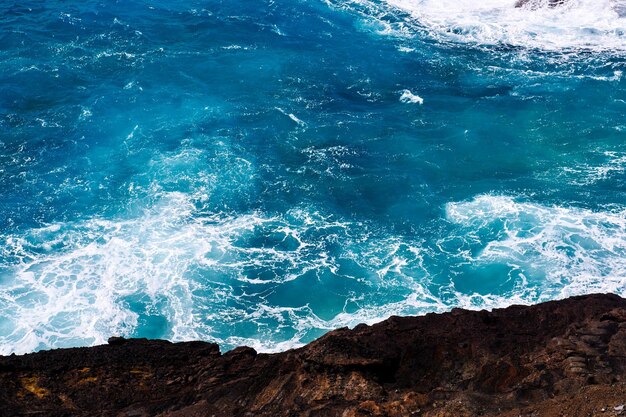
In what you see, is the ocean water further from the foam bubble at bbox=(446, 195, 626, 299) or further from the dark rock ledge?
the dark rock ledge

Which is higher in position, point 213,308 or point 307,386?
point 307,386

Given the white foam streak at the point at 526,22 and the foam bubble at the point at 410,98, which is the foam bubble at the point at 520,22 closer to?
the white foam streak at the point at 526,22

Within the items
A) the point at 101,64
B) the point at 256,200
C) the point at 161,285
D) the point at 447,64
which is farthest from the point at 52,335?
the point at 447,64

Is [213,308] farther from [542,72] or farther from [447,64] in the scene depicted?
[542,72]

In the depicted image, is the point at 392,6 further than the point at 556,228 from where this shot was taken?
Yes

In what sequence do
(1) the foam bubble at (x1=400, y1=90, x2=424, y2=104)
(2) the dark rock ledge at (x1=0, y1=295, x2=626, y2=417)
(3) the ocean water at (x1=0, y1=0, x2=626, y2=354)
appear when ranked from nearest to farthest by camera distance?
(2) the dark rock ledge at (x1=0, y1=295, x2=626, y2=417) → (3) the ocean water at (x1=0, y1=0, x2=626, y2=354) → (1) the foam bubble at (x1=400, y1=90, x2=424, y2=104)

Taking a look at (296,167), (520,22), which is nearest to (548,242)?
(296,167)

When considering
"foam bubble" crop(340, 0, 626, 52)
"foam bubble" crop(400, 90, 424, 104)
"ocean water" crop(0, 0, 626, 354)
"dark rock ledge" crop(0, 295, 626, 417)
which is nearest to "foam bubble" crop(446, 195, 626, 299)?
"ocean water" crop(0, 0, 626, 354)
